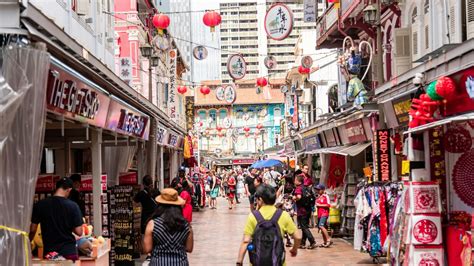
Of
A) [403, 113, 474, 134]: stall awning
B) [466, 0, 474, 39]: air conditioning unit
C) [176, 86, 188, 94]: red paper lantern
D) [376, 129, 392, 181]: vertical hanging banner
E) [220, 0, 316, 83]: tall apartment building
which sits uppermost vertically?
[220, 0, 316, 83]: tall apartment building

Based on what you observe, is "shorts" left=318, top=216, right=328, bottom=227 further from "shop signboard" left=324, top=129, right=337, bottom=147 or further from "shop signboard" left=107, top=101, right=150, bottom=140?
"shop signboard" left=324, top=129, right=337, bottom=147

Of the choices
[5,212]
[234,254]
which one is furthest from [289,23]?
[5,212]

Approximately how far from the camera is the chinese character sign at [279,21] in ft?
75.0

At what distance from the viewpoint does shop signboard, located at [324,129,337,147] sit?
25145 mm

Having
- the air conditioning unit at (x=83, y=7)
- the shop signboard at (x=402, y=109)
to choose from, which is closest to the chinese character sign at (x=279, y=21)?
the air conditioning unit at (x=83, y=7)

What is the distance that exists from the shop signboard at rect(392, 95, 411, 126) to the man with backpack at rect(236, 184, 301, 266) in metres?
5.12

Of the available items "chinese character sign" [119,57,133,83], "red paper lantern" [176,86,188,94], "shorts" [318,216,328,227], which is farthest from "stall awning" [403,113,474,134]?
"red paper lantern" [176,86,188,94]

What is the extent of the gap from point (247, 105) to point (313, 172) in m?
61.5

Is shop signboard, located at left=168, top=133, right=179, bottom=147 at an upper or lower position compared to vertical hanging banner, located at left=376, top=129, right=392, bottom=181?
upper

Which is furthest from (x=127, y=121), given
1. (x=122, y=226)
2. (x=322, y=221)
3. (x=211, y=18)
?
(x=211, y=18)

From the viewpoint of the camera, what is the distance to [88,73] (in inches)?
401

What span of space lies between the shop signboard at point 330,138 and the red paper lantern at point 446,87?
1559cm

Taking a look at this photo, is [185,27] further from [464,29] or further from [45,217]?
[45,217]

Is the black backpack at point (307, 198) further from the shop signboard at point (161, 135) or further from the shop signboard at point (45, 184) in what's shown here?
the shop signboard at point (45, 184)
